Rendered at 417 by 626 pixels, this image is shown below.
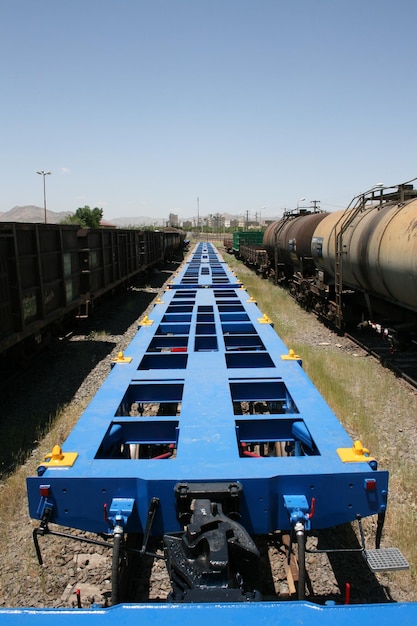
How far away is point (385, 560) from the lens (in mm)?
2412

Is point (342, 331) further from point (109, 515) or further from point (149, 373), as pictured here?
point (109, 515)

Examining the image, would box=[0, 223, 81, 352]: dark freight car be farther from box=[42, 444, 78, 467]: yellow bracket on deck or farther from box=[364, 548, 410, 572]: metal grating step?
box=[364, 548, 410, 572]: metal grating step

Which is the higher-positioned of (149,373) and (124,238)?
(124,238)

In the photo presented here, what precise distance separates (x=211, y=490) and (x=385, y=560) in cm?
105

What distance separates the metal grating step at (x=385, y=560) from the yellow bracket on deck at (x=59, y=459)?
184cm

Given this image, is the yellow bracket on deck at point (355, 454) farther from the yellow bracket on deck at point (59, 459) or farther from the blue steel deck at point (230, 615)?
the yellow bracket on deck at point (59, 459)

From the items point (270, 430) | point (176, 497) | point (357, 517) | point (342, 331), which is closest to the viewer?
point (176, 497)

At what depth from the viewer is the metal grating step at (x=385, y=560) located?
2.36 m

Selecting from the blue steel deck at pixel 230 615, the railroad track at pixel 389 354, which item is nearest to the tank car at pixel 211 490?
the blue steel deck at pixel 230 615

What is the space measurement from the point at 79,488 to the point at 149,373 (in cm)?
170

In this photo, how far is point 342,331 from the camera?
486 inches

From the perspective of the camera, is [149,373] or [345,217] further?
[345,217]

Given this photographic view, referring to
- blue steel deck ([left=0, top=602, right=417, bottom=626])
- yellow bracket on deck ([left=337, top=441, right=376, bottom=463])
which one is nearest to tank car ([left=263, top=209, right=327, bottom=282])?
yellow bracket on deck ([left=337, top=441, right=376, bottom=463])

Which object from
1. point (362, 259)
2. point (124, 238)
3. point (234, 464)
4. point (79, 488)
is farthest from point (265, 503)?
point (124, 238)
